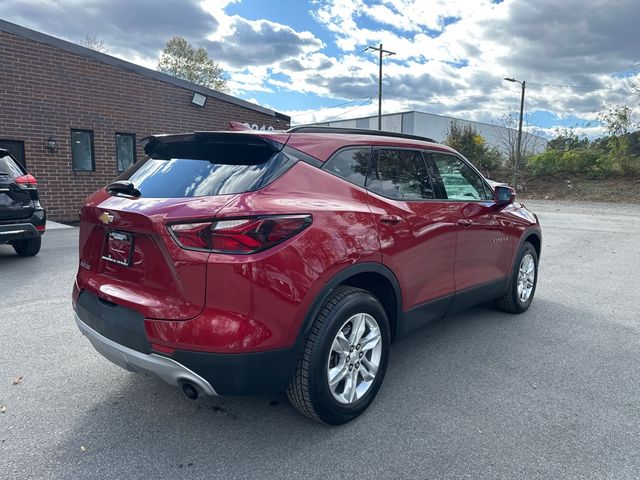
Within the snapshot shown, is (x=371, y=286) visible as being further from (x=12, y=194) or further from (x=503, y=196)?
(x=12, y=194)

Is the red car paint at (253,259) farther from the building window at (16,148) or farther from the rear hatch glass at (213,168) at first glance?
the building window at (16,148)

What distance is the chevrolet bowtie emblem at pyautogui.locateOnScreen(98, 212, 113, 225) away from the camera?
2.61 metres

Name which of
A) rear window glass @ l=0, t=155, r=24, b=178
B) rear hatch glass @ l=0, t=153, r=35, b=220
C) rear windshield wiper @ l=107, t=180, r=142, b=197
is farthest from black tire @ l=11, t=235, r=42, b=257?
rear windshield wiper @ l=107, t=180, r=142, b=197

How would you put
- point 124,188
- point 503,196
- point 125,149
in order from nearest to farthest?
point 124,188
point 503,196
point 125,149

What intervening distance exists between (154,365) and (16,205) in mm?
5601

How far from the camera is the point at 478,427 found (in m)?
2.76

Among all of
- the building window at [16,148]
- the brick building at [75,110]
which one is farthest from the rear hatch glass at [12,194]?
the brick building at [75,110]

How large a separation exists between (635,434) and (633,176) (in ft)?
83.7

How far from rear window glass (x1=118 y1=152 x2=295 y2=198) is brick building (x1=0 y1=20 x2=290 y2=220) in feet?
37.4

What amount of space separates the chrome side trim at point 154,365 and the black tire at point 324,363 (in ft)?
1.57

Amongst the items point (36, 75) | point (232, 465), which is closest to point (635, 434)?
point (232, 465)

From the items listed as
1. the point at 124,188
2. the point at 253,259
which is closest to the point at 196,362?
the point at 253,259

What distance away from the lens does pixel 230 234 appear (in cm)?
227

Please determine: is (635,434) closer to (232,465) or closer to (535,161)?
(232,465)
